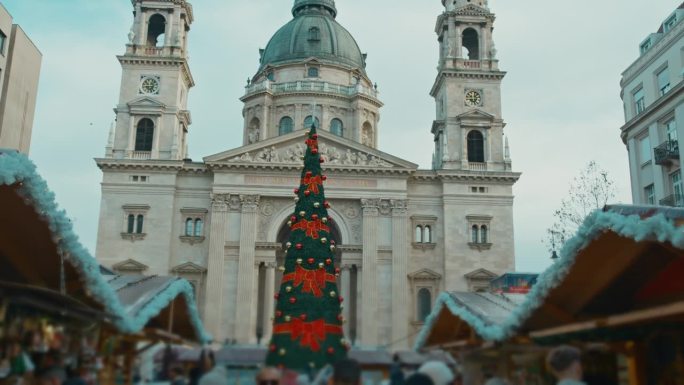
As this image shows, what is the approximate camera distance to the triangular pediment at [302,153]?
143ft

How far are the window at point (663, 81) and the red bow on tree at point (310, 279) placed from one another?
1038 inches

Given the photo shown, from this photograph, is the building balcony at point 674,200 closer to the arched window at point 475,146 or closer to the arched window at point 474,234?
the arched window at point 474,234

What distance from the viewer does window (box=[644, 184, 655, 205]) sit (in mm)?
34284

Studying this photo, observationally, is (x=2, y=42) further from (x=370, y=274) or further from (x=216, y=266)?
(x=370, y=274)

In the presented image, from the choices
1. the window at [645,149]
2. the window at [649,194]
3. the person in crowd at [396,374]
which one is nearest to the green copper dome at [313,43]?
the window at [645,149]

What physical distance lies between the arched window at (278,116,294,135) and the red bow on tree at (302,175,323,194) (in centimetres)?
4147

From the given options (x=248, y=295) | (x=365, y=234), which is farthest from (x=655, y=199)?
(x=248, y=295)

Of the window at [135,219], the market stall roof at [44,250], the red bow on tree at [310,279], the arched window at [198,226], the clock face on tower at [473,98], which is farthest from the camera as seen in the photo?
the clock face on tower at [473,98]

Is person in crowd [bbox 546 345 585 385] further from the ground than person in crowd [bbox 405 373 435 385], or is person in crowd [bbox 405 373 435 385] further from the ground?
person in crowd [bbox 546 345 585 385]

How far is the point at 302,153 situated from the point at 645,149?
19.7 metres

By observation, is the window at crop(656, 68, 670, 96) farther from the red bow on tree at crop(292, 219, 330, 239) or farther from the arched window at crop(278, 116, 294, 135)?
the arched window at crop(278, 116, 294, 135)

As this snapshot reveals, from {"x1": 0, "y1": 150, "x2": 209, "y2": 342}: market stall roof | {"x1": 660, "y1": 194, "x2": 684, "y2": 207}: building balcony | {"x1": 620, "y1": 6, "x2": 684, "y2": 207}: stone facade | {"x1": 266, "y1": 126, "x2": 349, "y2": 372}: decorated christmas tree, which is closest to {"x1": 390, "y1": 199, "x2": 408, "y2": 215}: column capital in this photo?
{"x1": 620, "y1": 6, "x2": 684, "y2": 207}: stone facade

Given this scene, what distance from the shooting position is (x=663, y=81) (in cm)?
3384

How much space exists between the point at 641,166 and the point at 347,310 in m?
18.1
